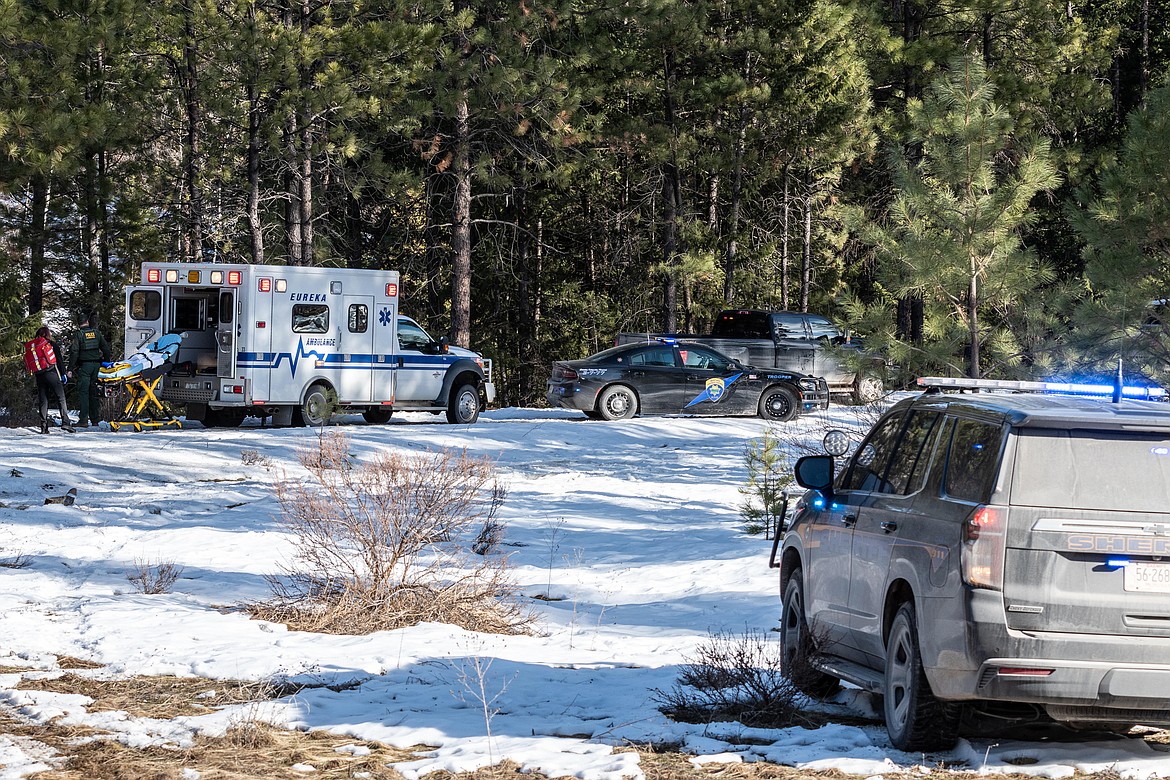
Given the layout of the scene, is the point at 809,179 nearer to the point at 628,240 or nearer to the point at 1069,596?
the point at 628,240

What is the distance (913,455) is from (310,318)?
17206mm

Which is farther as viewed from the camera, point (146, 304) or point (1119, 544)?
point (146, 304)

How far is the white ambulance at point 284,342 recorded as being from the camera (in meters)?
22.0

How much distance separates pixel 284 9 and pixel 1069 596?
24.2 meters

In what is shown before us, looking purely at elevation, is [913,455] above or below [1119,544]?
above

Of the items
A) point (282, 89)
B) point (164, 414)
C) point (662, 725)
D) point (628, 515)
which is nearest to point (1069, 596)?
point (662, 725)

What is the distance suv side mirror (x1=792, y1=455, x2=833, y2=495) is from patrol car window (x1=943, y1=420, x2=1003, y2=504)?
3.89ft

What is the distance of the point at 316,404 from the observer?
23094 millimetres

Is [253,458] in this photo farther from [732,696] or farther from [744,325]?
[744,325]

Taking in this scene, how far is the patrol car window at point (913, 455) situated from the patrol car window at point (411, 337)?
17.8m

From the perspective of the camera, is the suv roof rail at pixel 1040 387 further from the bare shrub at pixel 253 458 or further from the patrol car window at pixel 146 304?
the patrol car window at pixel 146 304

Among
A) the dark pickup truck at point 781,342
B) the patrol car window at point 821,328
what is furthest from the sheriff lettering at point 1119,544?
the patrol car window at point 821,328

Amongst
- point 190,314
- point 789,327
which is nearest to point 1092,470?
point 190,314

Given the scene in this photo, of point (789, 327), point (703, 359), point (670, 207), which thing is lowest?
point (703, 359)
